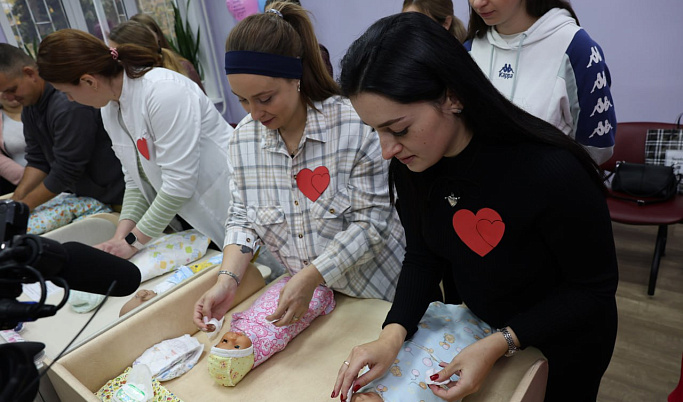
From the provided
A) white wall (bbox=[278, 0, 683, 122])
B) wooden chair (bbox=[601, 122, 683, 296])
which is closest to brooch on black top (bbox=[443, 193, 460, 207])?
wooden chair (bbox=[601, 122, 683, 296])

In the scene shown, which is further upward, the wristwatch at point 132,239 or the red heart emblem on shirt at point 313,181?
the red heart emblem on shirt at point 313,181

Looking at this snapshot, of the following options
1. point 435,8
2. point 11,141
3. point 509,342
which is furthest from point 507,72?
point 11,141

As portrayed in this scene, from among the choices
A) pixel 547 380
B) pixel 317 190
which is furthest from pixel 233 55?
pixel 547 380

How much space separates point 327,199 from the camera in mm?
1343

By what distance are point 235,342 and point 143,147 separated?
1027mm

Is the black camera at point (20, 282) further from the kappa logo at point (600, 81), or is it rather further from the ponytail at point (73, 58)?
the kappa logo at point (600, 81)

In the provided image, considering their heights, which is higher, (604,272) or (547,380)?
(604,272)

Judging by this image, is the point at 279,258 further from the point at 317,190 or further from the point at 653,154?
the point at 653,154

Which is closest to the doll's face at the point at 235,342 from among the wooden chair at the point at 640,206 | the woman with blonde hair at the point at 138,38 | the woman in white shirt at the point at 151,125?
the woman in white shirt at the point at 151,125

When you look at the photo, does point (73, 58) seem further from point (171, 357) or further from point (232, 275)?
point (171, 357)

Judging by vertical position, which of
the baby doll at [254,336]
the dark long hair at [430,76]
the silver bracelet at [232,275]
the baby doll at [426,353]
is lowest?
the baby doll at [254,336]

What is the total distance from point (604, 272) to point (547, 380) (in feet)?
1.08

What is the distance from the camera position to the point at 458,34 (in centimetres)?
228

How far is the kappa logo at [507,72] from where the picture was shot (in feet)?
5.73
